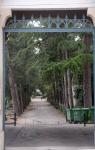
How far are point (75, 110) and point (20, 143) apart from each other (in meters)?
13.6

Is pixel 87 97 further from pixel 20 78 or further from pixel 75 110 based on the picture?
pixel 20 78

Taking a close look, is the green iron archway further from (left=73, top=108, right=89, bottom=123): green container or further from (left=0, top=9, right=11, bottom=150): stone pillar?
(left=73, top=108, right=89, bottom=123): green container

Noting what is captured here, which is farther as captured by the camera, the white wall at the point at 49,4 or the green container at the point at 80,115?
the green container at the point at 80,115

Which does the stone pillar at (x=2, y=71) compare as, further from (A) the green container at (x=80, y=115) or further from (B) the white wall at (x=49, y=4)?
(A) the green container at (x=80, y=115)

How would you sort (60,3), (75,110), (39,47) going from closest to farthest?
1. (60,3)
2. (75,110)
3. (39,47)

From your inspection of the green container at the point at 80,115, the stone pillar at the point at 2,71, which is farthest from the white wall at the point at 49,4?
the green container at the point at 80,115

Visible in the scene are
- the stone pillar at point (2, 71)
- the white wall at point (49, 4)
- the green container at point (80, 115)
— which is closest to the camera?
the stone pillar at point (2, 71)

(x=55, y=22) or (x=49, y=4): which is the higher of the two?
(x=49, y=4)

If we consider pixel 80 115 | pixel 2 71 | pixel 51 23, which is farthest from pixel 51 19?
pixel 80 115

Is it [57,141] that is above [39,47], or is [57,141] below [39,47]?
below

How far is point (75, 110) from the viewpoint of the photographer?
3058 centimetres

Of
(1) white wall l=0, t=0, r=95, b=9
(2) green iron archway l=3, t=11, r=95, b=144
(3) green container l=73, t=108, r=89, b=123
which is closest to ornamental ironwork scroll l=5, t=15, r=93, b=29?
(2) green iron archway l=3, t=11, r=95, b=144

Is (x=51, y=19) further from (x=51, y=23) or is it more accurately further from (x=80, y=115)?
(x=80, y=115)

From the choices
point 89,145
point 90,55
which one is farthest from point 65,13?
point 90,55
